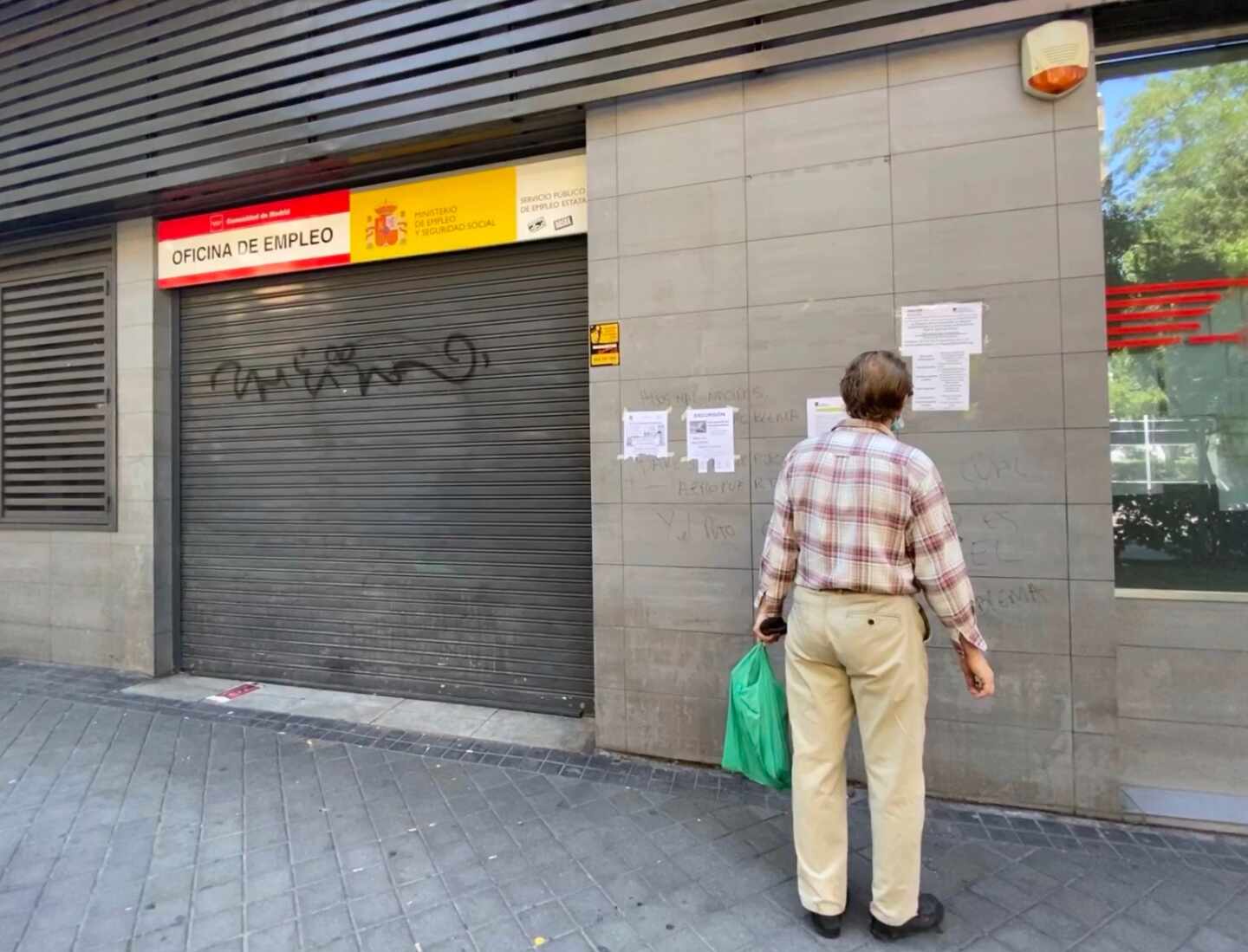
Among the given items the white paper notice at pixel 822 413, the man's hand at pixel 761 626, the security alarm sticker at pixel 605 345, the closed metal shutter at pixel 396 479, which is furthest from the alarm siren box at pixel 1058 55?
the man's hand at pixel 761 626

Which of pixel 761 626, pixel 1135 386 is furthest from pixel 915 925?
pixel 1135 386

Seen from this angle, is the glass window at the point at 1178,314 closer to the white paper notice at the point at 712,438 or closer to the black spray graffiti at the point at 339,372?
the white paper notice at the point at 712,438

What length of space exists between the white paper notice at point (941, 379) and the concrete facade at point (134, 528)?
5907mm

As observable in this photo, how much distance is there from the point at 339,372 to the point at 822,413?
3.76 metres

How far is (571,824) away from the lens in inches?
125

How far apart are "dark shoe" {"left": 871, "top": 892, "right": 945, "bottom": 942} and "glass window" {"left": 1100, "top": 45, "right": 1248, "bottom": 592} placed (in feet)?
7.34

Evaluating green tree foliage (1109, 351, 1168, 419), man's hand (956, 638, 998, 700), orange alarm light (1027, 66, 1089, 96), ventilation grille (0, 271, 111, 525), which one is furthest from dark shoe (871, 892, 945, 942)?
ventilation grille (0, 271, 111, 525)

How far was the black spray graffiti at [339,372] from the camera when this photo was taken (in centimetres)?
491

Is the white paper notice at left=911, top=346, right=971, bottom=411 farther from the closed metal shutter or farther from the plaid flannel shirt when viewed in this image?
the closed metal shutter

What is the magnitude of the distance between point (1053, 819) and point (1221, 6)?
4242mm

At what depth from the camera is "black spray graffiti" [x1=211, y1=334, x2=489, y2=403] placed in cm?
491

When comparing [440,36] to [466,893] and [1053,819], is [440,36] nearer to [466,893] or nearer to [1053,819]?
[466,893]

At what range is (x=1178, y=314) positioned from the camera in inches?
142

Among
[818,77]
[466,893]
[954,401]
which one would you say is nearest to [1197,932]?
[954,401]
